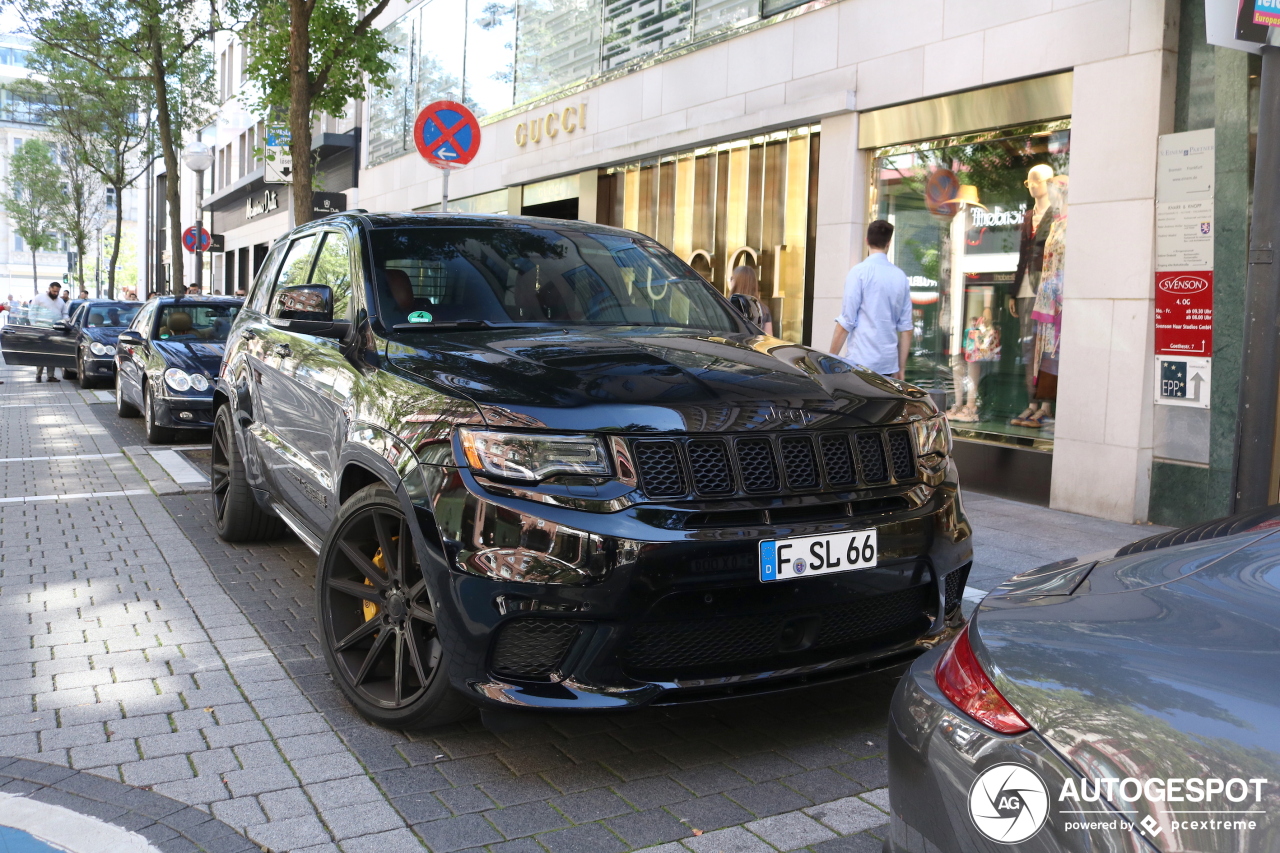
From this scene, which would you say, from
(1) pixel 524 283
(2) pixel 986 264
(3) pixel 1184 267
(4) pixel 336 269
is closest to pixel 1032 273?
(2) pixel 986 264

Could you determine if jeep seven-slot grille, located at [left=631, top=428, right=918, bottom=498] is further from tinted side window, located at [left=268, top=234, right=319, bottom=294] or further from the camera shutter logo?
tinted side window, located at [left=268, top=234, right=319, bottom=294]

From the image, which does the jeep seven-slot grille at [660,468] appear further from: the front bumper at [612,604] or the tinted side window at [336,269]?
the tinted side window at [336,269]

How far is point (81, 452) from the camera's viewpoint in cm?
1070

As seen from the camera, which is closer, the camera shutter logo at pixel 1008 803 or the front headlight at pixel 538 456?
the camera shutter logo at pixel 1008 803

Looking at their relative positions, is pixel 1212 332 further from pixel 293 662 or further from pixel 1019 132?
pixel 293 662

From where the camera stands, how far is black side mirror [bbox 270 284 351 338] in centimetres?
429

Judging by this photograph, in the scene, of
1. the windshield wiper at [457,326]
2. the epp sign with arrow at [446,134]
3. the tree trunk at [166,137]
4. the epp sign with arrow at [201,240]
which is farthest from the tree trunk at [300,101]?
the epp sign with arrow at [201,240]

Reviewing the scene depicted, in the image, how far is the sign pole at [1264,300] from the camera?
14.3 feet

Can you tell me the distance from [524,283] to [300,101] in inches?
399

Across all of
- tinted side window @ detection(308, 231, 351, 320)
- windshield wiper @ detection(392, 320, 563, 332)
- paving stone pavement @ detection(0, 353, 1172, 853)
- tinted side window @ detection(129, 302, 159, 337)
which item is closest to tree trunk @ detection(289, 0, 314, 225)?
tinted side window @ detection(129, 302, 159, 337)

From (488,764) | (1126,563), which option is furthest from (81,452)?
(1126,563)

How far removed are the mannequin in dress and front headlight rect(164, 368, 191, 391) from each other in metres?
7.74

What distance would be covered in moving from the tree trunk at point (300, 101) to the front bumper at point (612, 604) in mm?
11094

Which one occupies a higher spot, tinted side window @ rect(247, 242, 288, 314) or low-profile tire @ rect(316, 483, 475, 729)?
tinted side window @ rect(247, 242, 288, 314)
